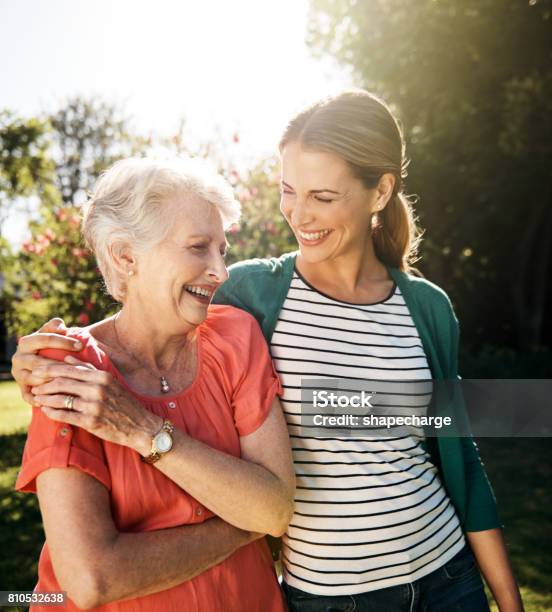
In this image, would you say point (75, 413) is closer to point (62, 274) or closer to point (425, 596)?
point (425, 596)

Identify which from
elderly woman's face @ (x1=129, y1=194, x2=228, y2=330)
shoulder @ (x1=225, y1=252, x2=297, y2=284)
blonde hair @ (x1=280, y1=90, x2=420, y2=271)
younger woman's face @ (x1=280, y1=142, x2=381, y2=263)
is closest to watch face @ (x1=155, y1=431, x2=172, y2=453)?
elderly woman's face @ (x1=129, y1=194, x2=228, y2=330)

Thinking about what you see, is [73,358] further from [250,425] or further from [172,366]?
[250,425]

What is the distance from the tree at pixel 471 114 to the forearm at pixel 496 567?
982 cm

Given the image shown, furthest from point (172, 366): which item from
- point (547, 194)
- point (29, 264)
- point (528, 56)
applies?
point (547, 194)

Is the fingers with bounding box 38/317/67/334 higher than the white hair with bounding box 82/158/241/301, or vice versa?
the white hair with bounding box 82/158/241/301

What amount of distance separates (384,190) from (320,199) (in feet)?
1.06

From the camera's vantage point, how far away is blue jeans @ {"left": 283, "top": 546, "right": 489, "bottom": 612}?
2.06m

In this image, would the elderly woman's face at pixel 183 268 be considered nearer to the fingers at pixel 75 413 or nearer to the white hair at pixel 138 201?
the white hair at pixel 138 201

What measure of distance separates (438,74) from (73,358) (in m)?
12.0

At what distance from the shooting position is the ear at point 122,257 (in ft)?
6.15

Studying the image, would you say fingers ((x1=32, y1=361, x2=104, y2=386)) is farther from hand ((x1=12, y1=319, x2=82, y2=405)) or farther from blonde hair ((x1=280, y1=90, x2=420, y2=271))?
blonde hair ((x1=280, y1=90, x2=420, y2=271))

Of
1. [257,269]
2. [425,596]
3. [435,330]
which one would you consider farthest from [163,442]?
[435,330]

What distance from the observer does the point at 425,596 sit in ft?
7.13

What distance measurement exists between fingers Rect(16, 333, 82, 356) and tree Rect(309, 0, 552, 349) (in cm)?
1063
